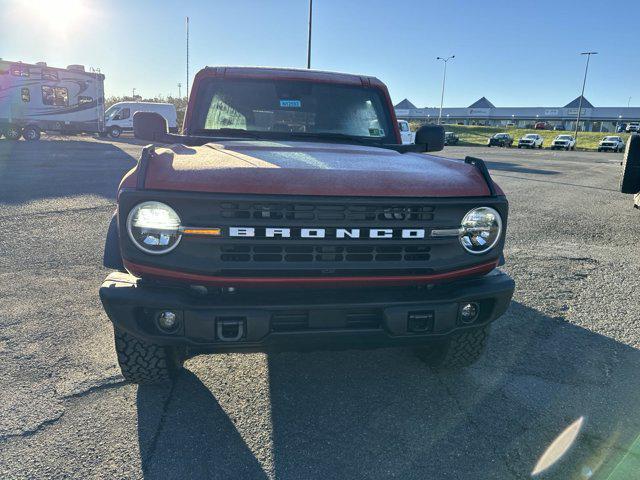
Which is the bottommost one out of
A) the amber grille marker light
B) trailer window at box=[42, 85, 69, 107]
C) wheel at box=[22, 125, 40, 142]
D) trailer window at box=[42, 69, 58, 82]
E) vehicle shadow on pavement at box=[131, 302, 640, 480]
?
vehicle shadow on pavement at box=[131, 302, 640, 480]

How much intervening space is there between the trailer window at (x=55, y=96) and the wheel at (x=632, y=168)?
1141 inches

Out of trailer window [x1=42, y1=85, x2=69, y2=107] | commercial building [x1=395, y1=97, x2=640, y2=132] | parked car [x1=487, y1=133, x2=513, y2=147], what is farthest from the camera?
commercial building [x1=395, y1=97, x2=640, y2=132]

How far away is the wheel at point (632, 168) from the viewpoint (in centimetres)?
531

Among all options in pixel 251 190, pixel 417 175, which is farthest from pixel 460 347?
pixel 251 190

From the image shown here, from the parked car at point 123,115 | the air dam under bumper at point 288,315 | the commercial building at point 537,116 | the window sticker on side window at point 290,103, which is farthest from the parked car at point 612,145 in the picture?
the air dam under bumper at point 288,315

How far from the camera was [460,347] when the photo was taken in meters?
3.07

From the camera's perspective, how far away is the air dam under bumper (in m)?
2.27

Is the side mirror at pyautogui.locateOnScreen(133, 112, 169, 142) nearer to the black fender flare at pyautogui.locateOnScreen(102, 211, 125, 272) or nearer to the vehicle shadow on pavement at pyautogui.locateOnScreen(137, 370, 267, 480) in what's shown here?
the black fender flare at pyautogui.locateOnScreen(102, 211, 125, 272)

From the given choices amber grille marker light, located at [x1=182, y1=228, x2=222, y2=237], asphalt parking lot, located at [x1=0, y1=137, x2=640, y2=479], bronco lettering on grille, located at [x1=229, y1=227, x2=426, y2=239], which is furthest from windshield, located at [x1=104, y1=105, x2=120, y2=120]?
bronco lettering on grille, located at [x1=229, y1=227, x2=426, y2=239]

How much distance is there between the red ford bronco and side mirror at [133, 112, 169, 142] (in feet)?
3.87

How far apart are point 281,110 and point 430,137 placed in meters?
1.32

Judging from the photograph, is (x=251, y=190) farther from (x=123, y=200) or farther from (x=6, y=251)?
(x=6, y=251)

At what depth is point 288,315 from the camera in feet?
7.62

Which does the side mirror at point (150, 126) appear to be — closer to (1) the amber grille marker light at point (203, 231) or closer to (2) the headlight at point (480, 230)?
(1) the amber grille marker light at point (203, 231)
